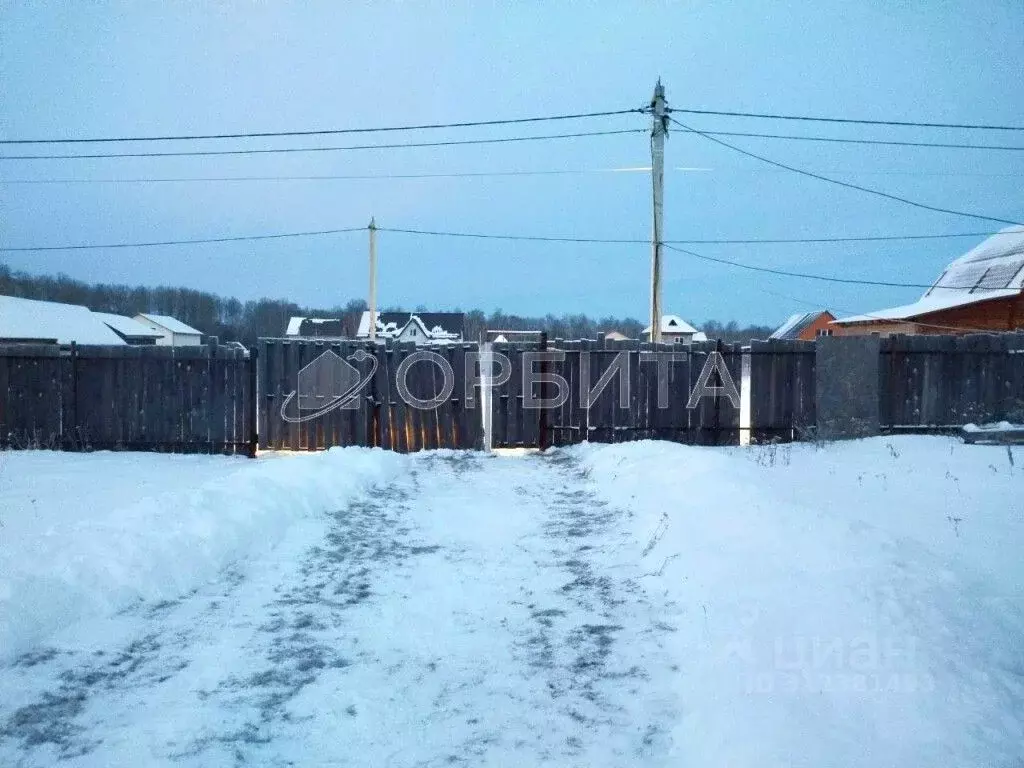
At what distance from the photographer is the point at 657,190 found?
43.8 ft

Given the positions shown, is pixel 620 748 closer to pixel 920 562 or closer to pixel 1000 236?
pixel 920 562

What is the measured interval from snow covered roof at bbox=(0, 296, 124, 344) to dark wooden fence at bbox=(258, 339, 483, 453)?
23.8m

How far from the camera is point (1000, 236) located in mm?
27609

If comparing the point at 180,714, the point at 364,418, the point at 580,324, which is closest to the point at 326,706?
the point at 180,714

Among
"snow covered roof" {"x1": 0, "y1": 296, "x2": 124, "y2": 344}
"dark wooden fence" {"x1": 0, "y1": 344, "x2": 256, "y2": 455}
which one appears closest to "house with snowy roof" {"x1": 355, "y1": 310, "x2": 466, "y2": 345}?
"snow covered roof" {"x1": 0, "y1": 296, "x2": 124, "y2": 344}

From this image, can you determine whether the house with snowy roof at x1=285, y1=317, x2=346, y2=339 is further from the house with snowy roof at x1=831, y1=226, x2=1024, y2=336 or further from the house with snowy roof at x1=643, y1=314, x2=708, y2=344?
the house with snowy roof at x1=831, y1=226, x2=1024, y2=336

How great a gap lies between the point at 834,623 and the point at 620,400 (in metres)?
8.98

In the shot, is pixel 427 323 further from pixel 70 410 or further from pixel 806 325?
pixel 70 410

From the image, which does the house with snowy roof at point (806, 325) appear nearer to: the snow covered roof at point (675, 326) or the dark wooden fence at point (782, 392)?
the snow covered roof at point (675, 326)

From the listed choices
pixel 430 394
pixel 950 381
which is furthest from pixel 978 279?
pixel 430 394

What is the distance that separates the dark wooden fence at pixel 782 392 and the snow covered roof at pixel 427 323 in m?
45.0

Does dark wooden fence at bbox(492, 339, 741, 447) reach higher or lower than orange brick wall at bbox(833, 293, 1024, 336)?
lower

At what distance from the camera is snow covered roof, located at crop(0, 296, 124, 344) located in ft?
105

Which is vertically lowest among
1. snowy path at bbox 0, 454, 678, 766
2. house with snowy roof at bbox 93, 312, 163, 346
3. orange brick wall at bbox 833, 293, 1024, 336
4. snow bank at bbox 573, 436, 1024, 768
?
snowy path at bbox 0, 454, 678, 766
